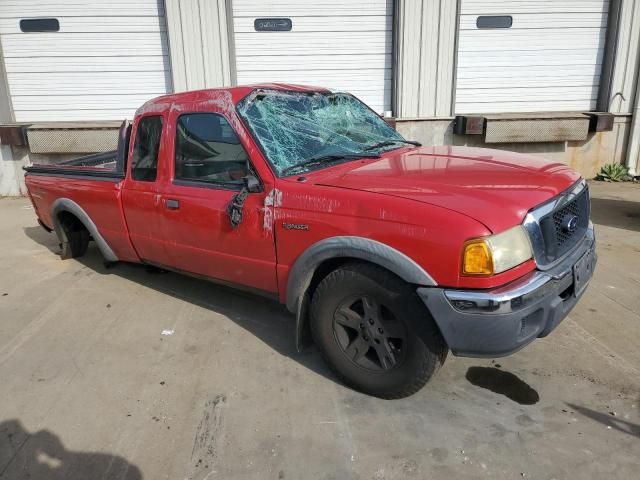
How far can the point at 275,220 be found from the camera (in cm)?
300

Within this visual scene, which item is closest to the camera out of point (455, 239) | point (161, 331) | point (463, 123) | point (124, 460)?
point (455, 239)

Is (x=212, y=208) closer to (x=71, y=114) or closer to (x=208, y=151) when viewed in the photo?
(x=208, y=151)

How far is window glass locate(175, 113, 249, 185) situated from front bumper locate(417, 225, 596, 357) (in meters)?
1.54

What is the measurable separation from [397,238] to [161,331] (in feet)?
7.39

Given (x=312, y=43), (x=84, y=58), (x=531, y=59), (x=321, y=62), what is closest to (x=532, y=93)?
(x=531, y=59)

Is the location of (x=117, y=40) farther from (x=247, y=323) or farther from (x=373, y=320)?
(x=373, y=320)

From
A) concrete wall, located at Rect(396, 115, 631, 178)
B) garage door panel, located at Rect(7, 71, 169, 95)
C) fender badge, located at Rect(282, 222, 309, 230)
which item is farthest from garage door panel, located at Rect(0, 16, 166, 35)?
fender badge, located at Rect(282, 222, 309, 230)

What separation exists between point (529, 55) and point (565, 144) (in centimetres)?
181

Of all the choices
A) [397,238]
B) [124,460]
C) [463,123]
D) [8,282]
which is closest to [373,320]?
[397,238]

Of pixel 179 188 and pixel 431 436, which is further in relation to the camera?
pixel 179 188

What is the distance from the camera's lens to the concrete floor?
2.40 metres

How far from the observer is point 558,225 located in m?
2.63

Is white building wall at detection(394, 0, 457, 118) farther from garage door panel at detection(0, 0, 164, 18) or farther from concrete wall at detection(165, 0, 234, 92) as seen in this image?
garage door panel at detection(0, 0, 164, 18)

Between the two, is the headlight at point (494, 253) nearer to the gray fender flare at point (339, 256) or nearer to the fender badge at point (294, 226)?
the gray fender flare at point (339, 256)
